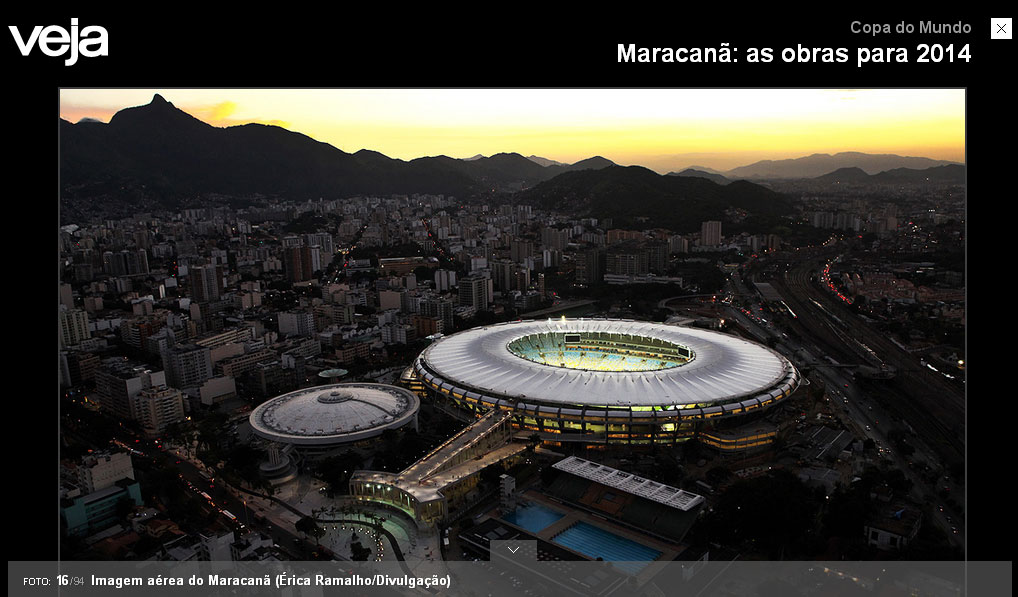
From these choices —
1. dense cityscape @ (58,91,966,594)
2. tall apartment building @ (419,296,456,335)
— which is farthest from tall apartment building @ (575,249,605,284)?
tall apartment building @ (419,296,456,335)

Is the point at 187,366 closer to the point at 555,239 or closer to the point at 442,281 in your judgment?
the point at 442,281

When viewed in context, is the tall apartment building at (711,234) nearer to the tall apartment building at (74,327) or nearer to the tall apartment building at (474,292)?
the tall apartment building at (474,292)

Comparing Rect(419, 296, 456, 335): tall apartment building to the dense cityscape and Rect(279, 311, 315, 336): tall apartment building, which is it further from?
Rect(279, 311, 315, 336): tall apartment building

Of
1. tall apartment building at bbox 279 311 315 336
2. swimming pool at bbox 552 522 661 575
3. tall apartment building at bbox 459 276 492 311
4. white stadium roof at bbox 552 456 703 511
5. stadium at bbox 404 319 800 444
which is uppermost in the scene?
tall apartment building at bbox 459 276 492 311

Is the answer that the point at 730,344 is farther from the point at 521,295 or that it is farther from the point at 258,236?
the point at 258,236

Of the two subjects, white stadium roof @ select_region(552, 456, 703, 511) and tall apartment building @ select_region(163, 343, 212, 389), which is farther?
tall apartment building @ select_region(163, 343, 212, 389)
